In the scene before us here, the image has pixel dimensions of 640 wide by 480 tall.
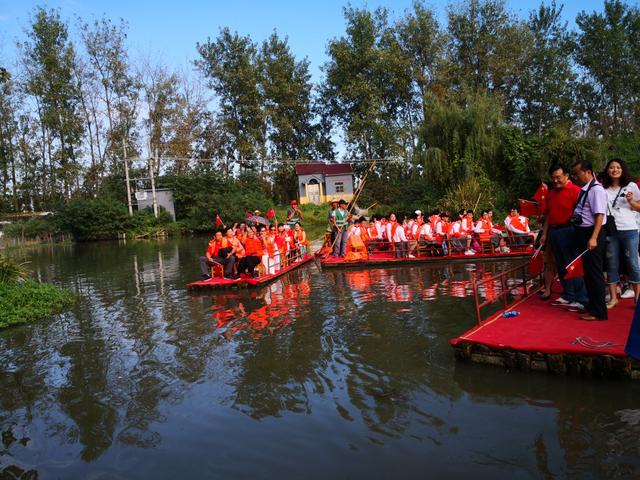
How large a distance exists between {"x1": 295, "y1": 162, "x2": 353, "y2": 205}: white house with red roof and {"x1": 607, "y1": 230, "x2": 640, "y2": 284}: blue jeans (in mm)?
43516

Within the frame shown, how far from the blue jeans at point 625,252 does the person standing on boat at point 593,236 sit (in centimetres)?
25

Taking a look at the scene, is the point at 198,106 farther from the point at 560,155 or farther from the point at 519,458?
the point at 519,458

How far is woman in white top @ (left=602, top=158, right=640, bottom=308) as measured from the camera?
21.4ft

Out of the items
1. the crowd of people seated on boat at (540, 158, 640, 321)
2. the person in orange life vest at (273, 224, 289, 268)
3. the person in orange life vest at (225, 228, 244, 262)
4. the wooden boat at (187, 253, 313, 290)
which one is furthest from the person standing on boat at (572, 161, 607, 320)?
the person in orange life vest at (273, 224, 289, 268)

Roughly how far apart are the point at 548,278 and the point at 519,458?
13.0ft

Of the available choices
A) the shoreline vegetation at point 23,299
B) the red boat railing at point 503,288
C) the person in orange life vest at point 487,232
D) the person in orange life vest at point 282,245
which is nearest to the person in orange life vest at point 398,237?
the person in orange life vest at point 487,232

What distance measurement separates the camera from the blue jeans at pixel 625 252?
656cm

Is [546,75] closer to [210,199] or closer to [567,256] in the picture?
[210,199]

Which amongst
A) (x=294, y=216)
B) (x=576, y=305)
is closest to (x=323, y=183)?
(x=294, y=216)

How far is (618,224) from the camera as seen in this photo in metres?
6.56

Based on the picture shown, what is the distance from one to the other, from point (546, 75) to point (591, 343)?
149 feet

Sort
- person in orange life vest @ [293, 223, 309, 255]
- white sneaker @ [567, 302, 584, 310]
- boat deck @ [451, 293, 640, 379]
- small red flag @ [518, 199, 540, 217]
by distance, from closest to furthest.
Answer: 1. boat deck @ [451, 293, 640, 379]
2. white sneaker @ [567, 302, 584, 310]
3. small red flag @ [518, 199, 540, 217]
4. person in orange life vest @ [293, 223, 309, 255]

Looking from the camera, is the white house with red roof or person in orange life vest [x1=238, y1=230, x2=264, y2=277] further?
the white house with red roof

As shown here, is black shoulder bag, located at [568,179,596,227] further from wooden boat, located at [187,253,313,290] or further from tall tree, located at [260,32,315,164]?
tall tree, located at [260,32,315,164]
